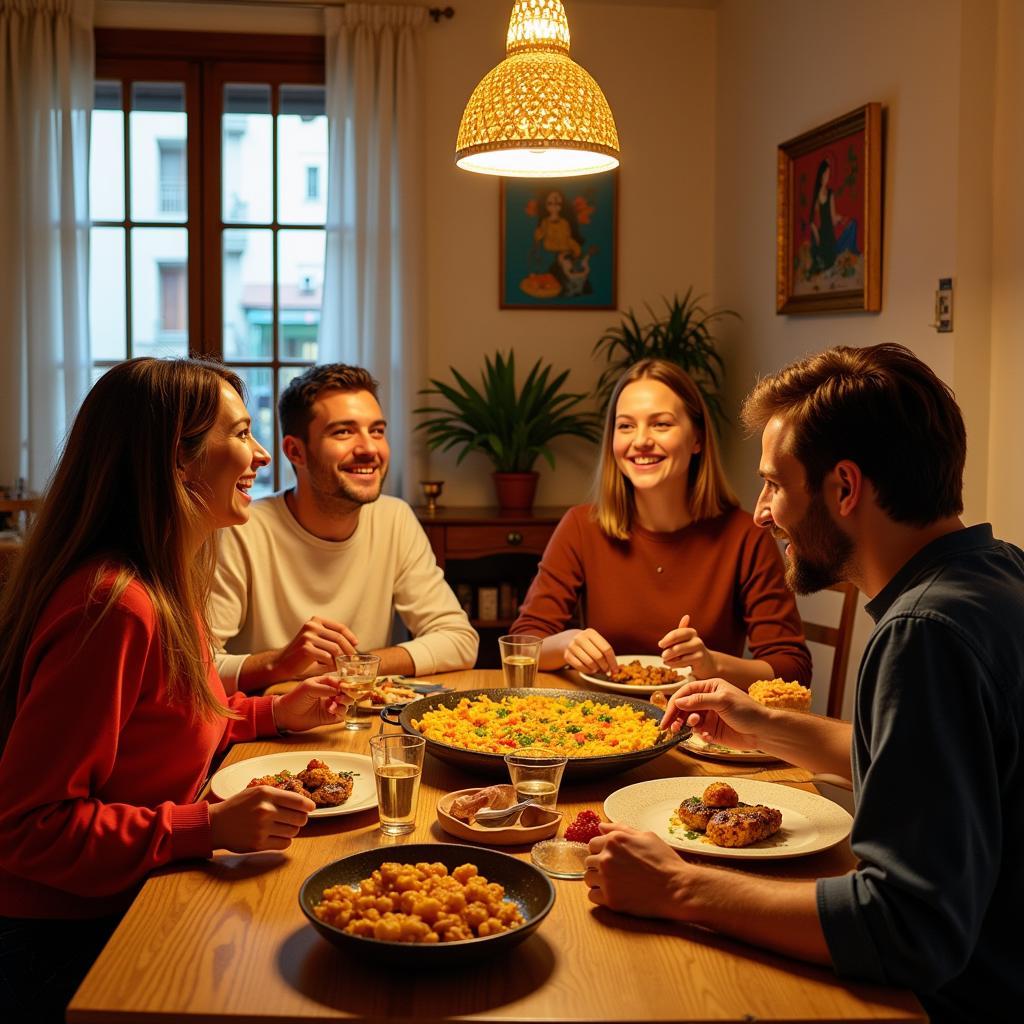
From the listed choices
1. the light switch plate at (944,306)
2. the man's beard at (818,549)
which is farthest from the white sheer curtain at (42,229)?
the man's beard at (818,549)

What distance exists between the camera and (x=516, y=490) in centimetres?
490

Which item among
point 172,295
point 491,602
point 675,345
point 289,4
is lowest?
point 491,602

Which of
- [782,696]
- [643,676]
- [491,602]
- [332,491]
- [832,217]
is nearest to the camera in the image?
[782,696]

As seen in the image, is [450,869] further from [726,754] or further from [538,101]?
[538,101]

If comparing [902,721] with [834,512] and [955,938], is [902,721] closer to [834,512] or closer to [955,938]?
[955,938]


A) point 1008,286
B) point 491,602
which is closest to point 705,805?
point 1008,286

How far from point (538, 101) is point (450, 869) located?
138cm

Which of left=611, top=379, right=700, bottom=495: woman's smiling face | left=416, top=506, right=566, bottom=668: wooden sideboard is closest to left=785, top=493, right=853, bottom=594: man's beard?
left=611, top=379, right=700, bottom=495: woman's smiling face

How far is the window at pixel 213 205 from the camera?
4953mm

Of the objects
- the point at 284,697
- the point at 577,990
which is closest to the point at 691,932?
the point at 577,990

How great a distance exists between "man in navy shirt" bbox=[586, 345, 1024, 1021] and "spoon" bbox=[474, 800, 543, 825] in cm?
21

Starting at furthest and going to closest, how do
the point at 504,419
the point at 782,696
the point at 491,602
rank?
the point at 504,419
the point at 491,602
the point at 782,696

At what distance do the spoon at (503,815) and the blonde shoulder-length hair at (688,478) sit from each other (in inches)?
57.6

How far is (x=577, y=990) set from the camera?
1155 mm
